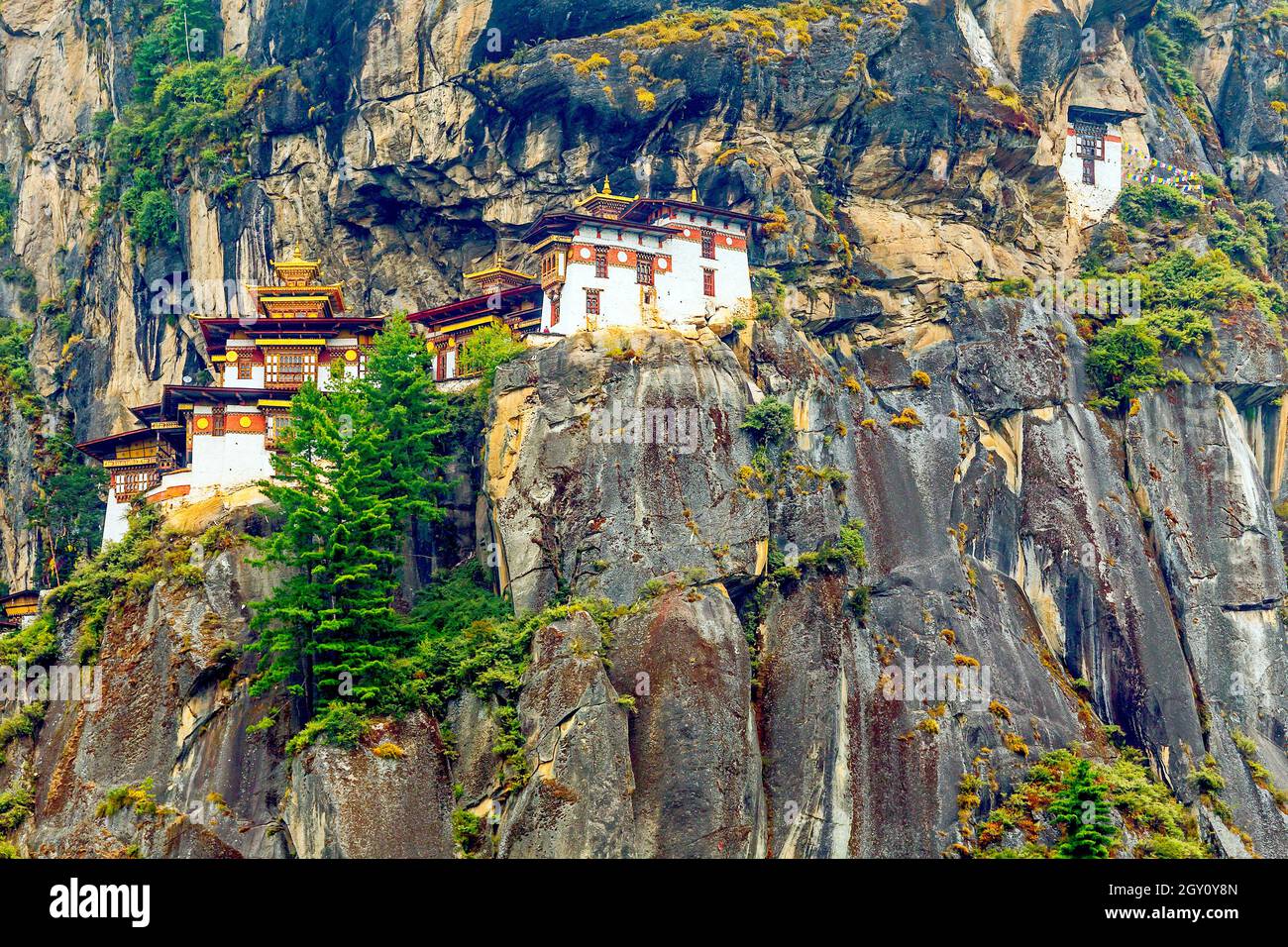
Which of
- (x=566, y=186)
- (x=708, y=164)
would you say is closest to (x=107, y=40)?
(x=566, y=186)

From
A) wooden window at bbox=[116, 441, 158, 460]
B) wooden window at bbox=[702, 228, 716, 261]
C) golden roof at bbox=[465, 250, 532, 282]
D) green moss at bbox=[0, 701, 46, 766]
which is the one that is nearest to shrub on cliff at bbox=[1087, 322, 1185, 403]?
wooden window at bbox=[702, 228, 716, 261]

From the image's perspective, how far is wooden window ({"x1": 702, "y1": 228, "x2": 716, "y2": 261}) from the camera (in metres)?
62.4

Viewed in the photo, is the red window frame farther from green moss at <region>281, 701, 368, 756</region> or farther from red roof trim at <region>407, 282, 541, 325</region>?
green moss at <region>281, 701, 368, 756</region>

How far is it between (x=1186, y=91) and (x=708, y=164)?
24.4 metres

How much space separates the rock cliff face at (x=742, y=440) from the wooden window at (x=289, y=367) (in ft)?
22.1

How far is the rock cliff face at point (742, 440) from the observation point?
165 ft

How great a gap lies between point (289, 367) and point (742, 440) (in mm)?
17383

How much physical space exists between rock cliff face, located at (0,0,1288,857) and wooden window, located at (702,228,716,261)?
2.27 m

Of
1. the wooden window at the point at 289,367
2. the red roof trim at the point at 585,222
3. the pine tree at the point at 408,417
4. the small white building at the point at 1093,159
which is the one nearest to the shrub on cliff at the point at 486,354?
the pine tree at the point at 408,417

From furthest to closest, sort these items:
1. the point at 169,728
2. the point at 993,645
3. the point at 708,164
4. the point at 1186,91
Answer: the point at 1186,91 → the point at 708,164 → the point at 993,645 → the point at 169,728

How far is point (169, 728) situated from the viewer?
51.5m

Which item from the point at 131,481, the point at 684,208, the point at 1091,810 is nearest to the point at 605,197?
the point at 684,208

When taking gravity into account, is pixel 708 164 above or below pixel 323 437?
above

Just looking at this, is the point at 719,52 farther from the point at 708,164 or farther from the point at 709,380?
the point at 709,380
